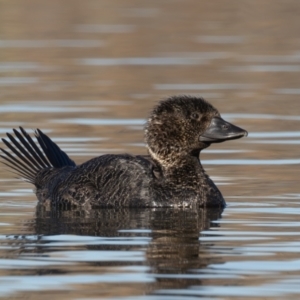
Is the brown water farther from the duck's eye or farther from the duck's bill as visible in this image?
the duck's eye

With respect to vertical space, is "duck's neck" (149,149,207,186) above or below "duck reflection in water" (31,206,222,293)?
Answer: above

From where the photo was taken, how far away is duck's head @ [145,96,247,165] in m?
10.5

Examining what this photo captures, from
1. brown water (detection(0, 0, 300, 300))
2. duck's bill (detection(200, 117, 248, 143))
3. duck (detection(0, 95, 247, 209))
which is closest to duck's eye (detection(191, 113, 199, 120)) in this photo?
duck (detection(0, 95, 247, 209))

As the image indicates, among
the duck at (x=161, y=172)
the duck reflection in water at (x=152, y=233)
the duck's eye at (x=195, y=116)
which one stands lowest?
the duck reflection in water at (x=152, y=233)

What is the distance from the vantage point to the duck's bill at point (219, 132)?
408 inches

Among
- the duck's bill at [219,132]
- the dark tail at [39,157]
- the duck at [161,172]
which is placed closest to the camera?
the duck at [161,172]

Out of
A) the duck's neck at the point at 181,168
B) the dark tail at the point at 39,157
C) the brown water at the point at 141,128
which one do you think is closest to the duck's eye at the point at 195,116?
the duck's neck at the point at 181,168

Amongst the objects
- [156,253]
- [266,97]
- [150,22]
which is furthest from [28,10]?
[156,253]

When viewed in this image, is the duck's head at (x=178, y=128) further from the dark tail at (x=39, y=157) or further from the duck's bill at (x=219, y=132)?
the dark tail at (x=39, y=157)

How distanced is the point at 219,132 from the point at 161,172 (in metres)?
0.56

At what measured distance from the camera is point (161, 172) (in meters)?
10.4

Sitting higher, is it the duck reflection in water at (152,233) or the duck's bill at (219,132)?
the duck's bill at (219,132)

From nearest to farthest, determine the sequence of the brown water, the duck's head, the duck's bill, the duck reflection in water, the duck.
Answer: the brown water < the duck reflection in water < the duck < the duck's bill < the duck's head

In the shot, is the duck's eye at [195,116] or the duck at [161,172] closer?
the duck at [161,172]
